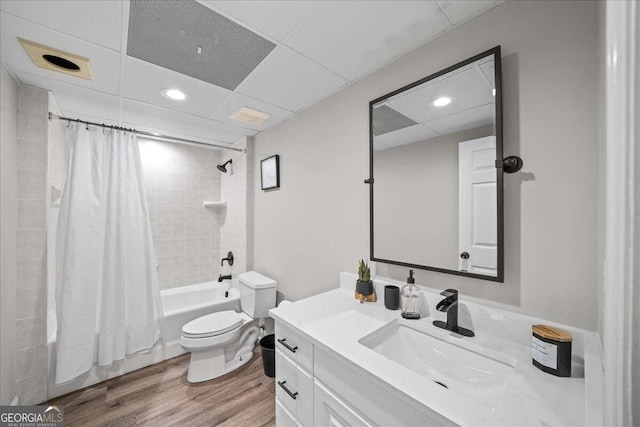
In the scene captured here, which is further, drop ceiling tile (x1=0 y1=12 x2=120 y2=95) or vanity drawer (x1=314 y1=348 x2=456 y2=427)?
drop ceiling tile (x1=0 y1=12 x2=120 y2=95)

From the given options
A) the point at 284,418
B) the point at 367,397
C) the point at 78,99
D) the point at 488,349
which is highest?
the point at 78,99

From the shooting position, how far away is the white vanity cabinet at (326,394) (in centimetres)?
72

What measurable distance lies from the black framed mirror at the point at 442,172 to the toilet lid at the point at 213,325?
4.72ft

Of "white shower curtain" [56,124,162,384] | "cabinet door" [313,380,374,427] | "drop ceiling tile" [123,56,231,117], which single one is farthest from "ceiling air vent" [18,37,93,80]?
"cabinet door" [313,380,374,427]

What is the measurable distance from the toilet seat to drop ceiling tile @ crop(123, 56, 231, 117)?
5.92 feet

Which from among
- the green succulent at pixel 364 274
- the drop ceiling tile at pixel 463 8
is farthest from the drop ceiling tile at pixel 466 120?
the green succulent at pixel 364 274

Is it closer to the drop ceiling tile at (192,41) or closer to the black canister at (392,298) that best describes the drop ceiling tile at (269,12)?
the drop ceiling tile at (192,41)

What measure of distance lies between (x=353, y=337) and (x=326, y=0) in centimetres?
137

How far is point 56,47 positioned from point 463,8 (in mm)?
1979

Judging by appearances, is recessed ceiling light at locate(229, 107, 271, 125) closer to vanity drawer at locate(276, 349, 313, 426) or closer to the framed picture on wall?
the framed picture on wall

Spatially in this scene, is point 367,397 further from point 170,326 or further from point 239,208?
point 239,208

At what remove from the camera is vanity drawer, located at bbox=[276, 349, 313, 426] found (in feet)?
3.39

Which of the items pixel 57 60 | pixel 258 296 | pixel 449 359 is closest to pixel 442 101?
pixel 449 359

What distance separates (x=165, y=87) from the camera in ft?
5.52
